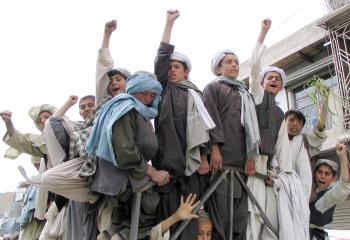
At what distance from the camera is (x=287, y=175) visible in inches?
126

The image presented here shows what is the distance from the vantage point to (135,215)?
7.57 ft

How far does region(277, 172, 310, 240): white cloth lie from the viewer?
2.90 metres

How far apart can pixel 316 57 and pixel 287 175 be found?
7.46 meters

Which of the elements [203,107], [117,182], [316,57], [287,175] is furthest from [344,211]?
[117,182]

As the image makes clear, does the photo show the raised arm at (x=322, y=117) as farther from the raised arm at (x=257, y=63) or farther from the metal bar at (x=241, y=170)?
the metal bar at (x=241, y=170)

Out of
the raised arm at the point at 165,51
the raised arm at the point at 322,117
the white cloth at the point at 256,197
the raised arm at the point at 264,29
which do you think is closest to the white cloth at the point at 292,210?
the white cloth at the point at 256,197

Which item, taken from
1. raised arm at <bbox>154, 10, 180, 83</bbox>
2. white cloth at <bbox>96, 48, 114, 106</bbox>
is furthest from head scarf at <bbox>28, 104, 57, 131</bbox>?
raised arm at <bbox>154, 10, 180, 83</bbox>

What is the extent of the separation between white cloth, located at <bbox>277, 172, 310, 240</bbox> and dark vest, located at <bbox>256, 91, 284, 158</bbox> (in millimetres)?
276

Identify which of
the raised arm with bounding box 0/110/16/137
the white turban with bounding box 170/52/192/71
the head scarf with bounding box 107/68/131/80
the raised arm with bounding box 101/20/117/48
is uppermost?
the raised arm with bounding box 101/20/117/48

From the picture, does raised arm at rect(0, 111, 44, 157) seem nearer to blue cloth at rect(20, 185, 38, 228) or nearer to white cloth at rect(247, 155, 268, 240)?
blue cloth at rect(20, 185, 38, 228)

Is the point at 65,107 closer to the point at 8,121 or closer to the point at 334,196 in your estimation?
the point at 8,121

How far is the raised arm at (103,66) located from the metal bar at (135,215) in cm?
101

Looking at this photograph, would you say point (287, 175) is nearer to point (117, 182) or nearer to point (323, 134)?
point (323, 134)

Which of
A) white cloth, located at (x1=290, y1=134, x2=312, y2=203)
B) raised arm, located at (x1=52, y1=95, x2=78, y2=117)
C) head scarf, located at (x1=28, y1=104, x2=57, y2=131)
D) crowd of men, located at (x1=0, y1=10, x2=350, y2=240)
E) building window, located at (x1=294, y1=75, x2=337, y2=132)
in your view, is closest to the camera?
crowd of men, located at (x1=0, y1=10, x2=350, y2=240)
